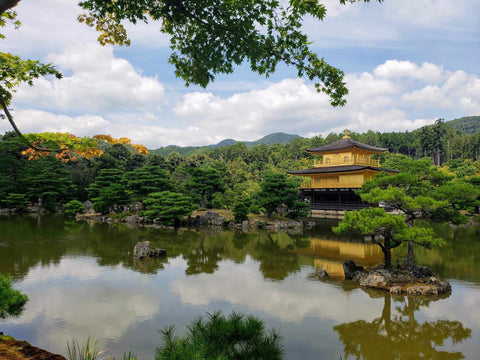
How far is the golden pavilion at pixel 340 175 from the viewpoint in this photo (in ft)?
77.0

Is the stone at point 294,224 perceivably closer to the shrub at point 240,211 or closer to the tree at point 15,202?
the shrub at point 240,211

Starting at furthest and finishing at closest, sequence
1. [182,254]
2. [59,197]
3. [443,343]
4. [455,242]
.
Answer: [59,197], [455,242], [182,254], [443,343]

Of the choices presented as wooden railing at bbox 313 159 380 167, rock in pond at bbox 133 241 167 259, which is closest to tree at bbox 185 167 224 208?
wooden railing at bbox 313 159 380 167

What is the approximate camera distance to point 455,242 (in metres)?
14.0

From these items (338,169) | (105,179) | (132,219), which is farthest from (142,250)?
(338,169)

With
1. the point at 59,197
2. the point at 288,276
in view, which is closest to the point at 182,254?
the point at 288,276

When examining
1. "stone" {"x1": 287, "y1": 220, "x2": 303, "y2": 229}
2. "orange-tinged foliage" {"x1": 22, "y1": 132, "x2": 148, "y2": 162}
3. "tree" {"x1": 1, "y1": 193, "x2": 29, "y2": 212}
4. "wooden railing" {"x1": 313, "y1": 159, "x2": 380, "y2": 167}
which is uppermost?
"wooden railing" {"x1": 313, "y1": 159, "x2": 380, "y2": 167}

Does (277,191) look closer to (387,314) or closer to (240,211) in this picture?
(240,211)

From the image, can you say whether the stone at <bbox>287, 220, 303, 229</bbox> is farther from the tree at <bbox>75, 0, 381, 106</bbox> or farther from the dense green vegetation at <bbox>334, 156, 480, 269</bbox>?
the tree at <bbox>75, 0, 381, 106</bbox>

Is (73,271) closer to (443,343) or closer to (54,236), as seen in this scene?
(54,236)

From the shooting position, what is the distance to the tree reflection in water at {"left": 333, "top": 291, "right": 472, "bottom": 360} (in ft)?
16.1

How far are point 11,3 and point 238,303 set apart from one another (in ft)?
20.5

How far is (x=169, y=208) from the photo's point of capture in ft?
62.3

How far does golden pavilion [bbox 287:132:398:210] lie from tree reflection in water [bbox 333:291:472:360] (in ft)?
57.2
